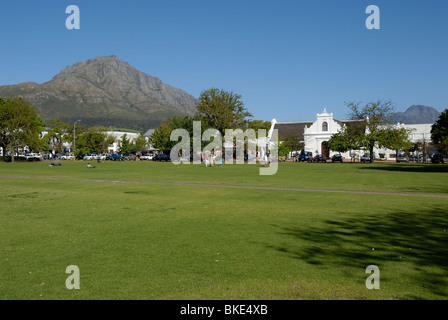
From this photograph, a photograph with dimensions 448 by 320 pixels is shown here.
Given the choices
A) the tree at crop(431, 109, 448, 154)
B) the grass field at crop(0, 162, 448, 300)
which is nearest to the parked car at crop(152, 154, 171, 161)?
the tree at crop(431, 109, 448, 154)

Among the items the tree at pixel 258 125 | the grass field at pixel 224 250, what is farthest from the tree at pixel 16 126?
the grass field at pixel 224 250

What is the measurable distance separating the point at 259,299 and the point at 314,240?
340 cm

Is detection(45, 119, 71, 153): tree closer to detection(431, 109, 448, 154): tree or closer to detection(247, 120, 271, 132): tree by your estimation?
detection(247, 120, 271, 132): tree

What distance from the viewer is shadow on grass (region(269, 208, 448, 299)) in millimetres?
5977

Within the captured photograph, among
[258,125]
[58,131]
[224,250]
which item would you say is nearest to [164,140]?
[258,125]

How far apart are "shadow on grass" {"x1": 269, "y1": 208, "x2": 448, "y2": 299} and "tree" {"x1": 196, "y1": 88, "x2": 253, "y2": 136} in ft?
209

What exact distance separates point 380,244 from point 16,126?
234ft

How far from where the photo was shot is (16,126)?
65.2 metres

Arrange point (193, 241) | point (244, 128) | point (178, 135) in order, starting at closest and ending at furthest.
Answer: point (193, 241) → point (178, 135) → point (244, 128)
